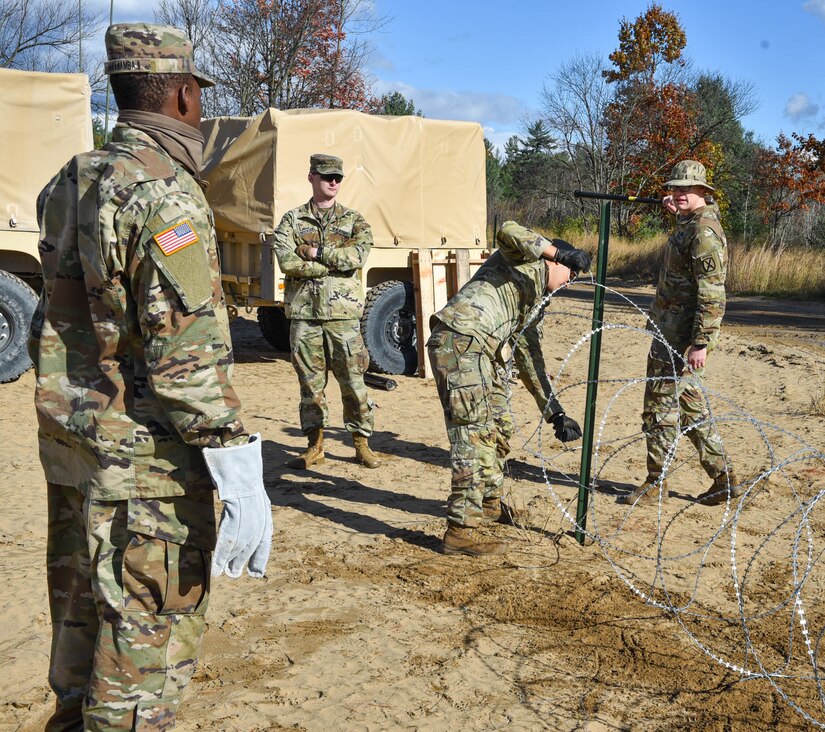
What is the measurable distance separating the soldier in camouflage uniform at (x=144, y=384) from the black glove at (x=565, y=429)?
3.51 m

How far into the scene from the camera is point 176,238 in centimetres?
224

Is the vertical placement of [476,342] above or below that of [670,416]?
above

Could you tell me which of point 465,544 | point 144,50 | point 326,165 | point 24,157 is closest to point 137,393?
point 144,50

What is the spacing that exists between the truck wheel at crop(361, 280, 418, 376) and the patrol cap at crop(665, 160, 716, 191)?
4718 mm

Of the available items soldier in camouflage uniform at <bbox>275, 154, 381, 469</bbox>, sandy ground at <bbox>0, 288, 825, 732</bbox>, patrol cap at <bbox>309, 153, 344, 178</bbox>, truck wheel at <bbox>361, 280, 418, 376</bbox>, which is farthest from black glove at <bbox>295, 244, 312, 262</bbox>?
truck wheel at <bbox>361, 280, 418, 376</bbox>

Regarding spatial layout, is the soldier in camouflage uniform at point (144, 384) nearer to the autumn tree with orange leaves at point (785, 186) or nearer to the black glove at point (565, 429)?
the black glove at point (565, 429)

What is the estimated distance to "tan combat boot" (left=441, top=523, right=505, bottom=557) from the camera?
4898mm

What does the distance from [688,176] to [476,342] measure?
1.87 metres

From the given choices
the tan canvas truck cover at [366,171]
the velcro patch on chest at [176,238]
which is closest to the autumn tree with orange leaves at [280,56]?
the tan canvas truck cover at [366,171]

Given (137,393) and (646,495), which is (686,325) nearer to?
(646,495)

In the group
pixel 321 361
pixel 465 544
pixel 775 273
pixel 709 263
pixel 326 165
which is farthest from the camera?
pixel 775 273

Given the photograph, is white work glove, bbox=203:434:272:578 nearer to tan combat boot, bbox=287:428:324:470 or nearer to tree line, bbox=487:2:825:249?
tan combat boot, bbox=287:428:324:470

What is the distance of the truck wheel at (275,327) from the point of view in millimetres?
11164

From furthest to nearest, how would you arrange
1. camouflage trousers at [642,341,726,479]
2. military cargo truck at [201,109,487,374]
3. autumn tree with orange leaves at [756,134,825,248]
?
autumn tree with orange leaves at [756,134,825,248]
military cargo truck at [201,109,487,374]
camouflage trousers at [642,341,726,479]
